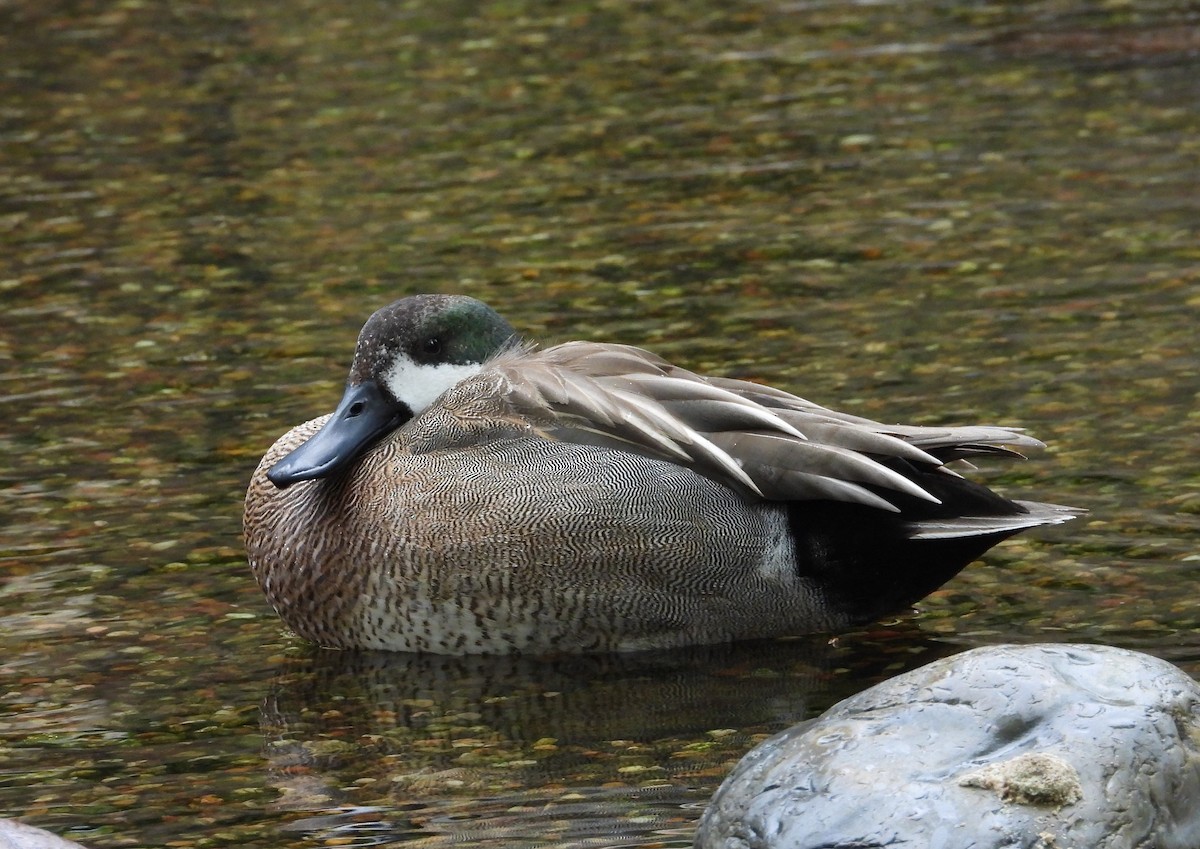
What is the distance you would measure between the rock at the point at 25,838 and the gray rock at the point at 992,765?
1456 millimetres

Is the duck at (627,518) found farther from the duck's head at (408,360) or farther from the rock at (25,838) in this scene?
the rock at (25,838)

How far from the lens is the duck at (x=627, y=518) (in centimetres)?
655

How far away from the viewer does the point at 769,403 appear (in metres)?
6.85

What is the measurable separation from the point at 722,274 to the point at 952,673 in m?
5.91

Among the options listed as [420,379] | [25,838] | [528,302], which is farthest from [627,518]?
[528,302]

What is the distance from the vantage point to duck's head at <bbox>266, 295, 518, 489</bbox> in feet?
23.2

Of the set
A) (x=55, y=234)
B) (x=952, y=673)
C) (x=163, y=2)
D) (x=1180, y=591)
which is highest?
(x=163, y=2)

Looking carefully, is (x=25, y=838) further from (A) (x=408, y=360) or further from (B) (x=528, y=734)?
(A) (x=408, y=360)

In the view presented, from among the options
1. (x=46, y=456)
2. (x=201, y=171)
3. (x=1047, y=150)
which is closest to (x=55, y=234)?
(x=201, y=171)

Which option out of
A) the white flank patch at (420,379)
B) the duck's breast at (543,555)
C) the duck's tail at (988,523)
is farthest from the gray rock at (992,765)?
the white flank patch at (420,379)

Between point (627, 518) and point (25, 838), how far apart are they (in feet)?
7.67

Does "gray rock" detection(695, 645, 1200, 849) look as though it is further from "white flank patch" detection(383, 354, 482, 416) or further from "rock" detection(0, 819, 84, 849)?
"white flank patch" detection(383, 354, 482, 416)

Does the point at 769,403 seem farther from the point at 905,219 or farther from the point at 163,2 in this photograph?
the point at 163,2

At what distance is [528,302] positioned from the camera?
10.3m
